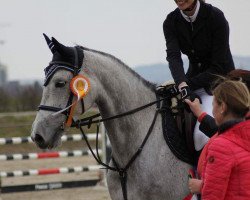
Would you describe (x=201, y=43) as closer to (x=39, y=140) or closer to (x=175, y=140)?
(x=175, y=140)

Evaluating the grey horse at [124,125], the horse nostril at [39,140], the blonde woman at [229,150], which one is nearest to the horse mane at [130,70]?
the grey horse at [124,125]

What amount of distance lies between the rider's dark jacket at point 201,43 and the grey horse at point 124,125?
0.35 metres

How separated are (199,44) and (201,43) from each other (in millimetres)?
18

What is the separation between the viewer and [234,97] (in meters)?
2.82

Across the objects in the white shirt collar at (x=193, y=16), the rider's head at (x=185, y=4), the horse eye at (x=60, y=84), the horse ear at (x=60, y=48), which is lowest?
the horse eye at (x=60, y=84)

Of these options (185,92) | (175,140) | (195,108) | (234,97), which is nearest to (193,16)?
(185,92)

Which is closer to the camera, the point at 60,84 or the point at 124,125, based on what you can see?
the point at 60,84

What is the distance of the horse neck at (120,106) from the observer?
4.23 m

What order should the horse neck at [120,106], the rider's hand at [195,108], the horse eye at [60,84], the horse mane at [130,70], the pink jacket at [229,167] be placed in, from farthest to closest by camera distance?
the horse mane at [130,70] → the horse neck at [120,106] → the horse eye at [60,84] → the rider's hand at [195,108] → the pink jacket at [229,167]

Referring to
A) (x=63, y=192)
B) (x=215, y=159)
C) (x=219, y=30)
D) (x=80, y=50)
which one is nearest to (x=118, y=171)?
(x=80, y=50)

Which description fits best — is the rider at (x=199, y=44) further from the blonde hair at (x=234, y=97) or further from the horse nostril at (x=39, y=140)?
the blonde hair at (x=234, y=97)

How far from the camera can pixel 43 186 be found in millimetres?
9945

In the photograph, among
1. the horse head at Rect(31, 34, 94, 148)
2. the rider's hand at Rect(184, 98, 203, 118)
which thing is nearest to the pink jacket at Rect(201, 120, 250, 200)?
the rider's hand at Rect(184, 98, 203, 118)

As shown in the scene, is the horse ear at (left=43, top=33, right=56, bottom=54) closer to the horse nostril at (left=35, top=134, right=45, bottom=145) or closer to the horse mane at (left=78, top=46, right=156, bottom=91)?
the horse mane at (left=78, top=46, right=156, bottom=91)
